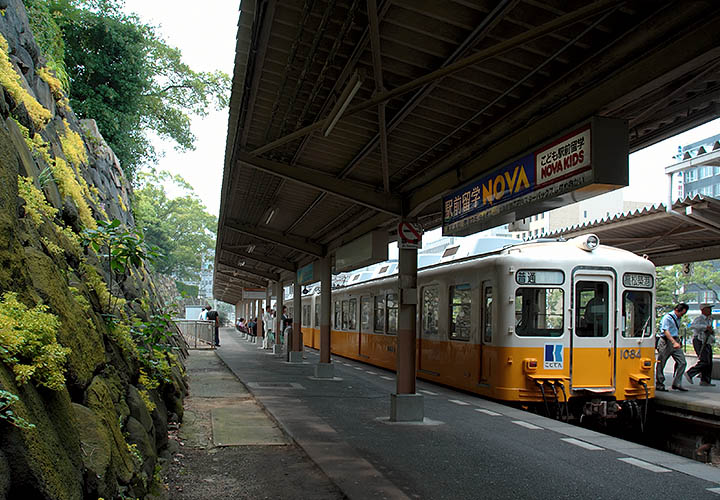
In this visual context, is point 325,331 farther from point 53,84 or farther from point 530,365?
point 53,84

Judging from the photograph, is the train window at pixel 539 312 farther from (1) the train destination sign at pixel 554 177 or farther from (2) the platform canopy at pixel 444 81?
(1) the train destination sign at pixel 554 177

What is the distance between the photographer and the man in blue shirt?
12.4 metres

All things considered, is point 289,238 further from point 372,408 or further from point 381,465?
point 381,465

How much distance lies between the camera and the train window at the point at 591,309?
10836 mm

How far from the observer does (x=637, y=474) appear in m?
6.73

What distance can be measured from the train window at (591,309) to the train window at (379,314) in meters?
7.41

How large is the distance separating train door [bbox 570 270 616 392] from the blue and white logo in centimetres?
20

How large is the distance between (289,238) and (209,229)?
141ft

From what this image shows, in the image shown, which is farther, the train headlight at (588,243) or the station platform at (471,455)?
the train headlight at (588,243)

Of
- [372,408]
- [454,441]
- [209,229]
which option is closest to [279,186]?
[372,408]

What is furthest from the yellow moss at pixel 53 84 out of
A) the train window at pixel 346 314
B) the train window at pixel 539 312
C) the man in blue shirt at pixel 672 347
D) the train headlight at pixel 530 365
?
the train window at pixel 346 314

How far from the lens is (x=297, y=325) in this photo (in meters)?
20.5

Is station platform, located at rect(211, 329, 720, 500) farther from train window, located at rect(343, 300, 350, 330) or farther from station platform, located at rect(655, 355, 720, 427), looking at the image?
train window, located at rect(343, 300, 350, 330)

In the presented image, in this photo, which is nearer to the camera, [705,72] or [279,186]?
[705,72]
